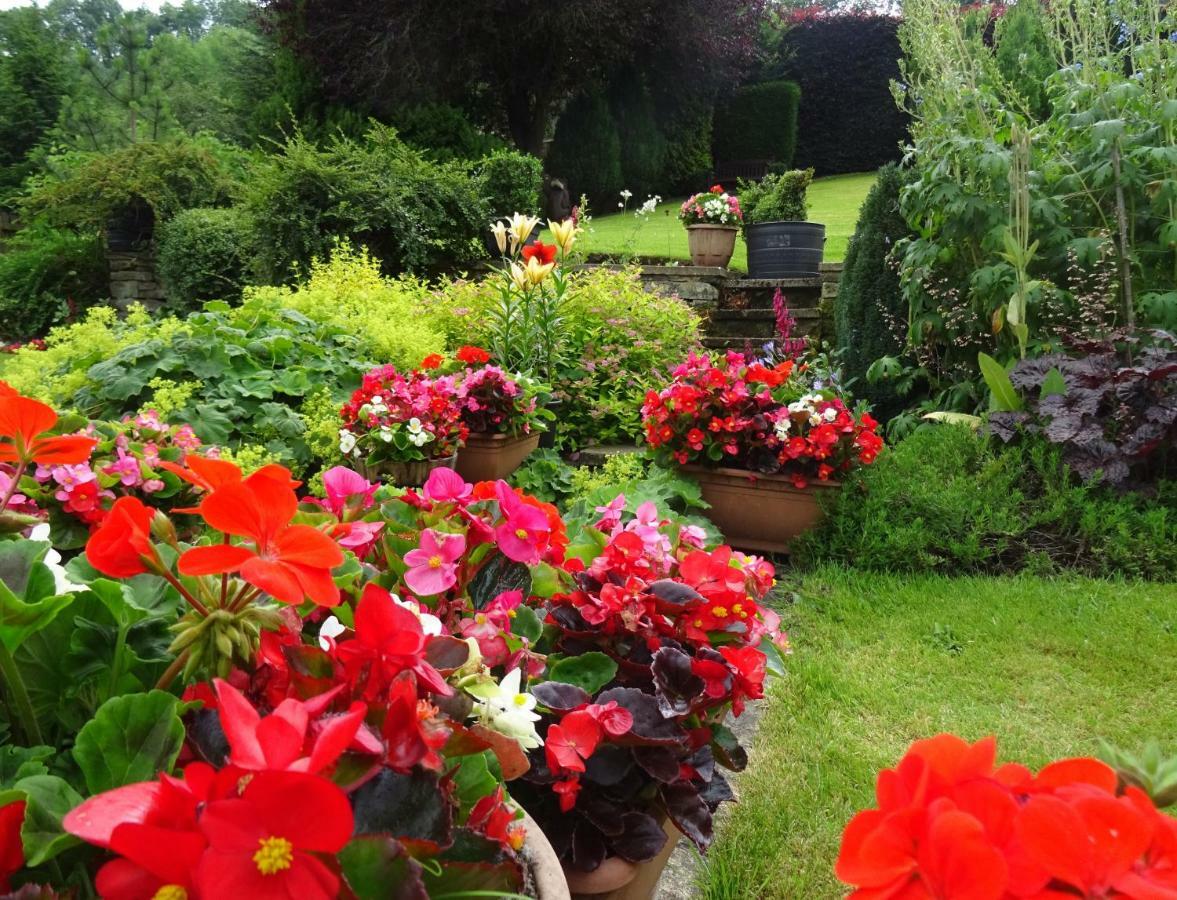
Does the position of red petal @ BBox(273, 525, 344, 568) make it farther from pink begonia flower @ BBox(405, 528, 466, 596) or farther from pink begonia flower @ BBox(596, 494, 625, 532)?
pink begonia flower @ BBox(596, 494, 625, 532)

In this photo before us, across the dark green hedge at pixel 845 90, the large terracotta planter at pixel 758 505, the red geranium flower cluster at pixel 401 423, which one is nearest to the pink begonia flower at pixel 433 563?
the red geranium flower cluster at pixel 401 423

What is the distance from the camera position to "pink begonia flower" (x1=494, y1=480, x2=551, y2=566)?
1027 millimetres

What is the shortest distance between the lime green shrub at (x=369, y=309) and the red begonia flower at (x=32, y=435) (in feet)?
10.9

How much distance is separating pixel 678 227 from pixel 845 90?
239 inches

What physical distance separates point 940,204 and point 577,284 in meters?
2.27

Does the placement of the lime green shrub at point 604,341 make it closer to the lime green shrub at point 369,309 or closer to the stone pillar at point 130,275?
the lime green shrub at point 369,309

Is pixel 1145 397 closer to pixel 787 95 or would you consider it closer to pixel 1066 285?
pixel 1066 285

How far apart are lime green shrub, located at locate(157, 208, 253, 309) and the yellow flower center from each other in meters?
8.39

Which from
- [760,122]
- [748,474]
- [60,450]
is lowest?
[748,474]

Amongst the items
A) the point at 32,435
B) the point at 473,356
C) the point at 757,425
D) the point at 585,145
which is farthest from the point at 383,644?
the point at 585,145

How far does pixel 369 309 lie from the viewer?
455cm

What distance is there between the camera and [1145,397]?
325 cm

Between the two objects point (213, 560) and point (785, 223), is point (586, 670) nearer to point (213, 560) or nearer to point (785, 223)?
point (213, 560)

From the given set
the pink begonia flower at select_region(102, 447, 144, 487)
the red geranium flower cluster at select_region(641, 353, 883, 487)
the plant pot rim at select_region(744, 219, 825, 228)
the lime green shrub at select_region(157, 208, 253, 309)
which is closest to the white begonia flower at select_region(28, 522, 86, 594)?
the pink begonia flower at select_region(102, 447, 144, 487)
